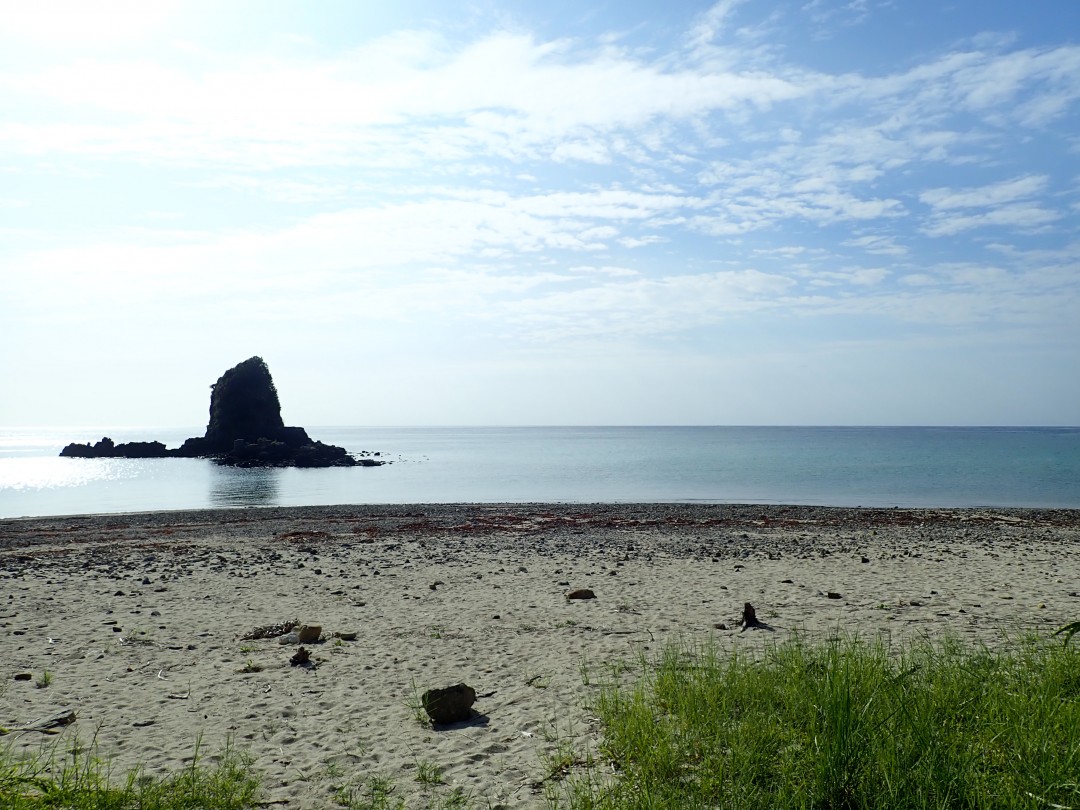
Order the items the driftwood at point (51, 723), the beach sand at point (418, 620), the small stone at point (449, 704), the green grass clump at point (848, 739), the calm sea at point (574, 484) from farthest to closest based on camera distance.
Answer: the calm sea at point (574, 484)
the small stone at point (449, 704)
the driftwood at point (51, 723)
the beach sand at point (418, 620)
the green grass clump at point (848, 739)

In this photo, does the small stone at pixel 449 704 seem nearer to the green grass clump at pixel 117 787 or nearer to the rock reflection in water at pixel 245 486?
the green grass clump at pixel 117 787

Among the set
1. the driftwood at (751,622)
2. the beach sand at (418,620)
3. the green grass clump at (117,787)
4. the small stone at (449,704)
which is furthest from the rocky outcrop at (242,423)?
the green grass clump at (117,787)

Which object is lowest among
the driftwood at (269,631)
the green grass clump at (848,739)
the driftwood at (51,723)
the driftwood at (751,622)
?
the driftwood at (269,631)

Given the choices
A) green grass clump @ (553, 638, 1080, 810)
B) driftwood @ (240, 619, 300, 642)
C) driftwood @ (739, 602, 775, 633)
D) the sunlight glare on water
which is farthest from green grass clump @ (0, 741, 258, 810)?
the sunlight glare on water

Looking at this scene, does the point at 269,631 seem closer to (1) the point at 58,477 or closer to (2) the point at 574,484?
(2) the point at 574,484

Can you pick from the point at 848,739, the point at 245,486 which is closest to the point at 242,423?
the point at 245,486

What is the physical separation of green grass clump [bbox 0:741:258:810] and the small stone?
188 centimetres

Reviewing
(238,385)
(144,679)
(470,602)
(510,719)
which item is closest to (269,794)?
(510,719)

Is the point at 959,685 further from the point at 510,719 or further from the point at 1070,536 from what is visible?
the point at 1070,536

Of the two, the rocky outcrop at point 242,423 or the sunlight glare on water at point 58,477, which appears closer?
the sunlight glare on water at point 58,477

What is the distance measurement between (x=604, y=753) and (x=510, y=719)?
1.58 metres

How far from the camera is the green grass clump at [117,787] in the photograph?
200 inches

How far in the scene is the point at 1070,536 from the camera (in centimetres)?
2558

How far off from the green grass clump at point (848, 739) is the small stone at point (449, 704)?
4.84 feet
